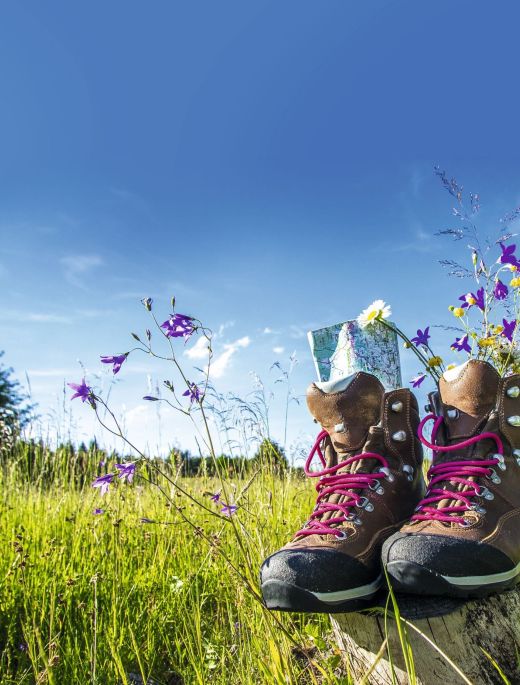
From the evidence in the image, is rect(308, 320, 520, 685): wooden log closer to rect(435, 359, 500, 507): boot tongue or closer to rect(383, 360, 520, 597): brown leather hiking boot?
rect(383, 360, 520, 597): brown leather hiking boot

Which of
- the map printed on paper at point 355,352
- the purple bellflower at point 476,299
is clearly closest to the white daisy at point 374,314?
the map printed on paper at point 355,352

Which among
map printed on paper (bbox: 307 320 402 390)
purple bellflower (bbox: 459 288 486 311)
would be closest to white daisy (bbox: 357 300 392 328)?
map printed on paper (bbox: 307 320 402 390)

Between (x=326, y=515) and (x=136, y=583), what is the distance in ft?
6.14

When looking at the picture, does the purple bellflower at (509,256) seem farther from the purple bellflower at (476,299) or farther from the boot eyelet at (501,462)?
the boot eyelet at (501,462)

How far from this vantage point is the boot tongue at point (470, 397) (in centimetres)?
183

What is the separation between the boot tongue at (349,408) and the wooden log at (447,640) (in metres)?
0.44

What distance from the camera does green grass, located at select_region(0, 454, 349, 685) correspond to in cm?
215

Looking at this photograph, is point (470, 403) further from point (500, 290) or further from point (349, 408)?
point (500, 290)

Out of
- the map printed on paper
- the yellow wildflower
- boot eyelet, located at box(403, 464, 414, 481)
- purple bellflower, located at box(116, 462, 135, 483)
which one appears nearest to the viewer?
boot eyelet, located at box(403, 464, 414, 481)

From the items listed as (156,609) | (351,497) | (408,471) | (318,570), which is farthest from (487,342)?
(156,609)

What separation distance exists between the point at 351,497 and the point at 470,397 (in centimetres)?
48

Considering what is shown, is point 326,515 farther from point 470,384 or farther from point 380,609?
point 470,384

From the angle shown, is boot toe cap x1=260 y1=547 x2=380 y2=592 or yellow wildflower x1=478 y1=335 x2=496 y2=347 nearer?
boot toe cap x1=260 y1=547 x2=380 y2=592

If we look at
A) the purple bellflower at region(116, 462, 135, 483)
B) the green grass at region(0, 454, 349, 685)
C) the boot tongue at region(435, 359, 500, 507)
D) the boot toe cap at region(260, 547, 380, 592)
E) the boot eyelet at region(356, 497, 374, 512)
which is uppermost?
the boot tongue at region(435, 359, 500, 507)
